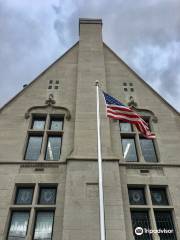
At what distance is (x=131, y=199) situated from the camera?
39.4 feet

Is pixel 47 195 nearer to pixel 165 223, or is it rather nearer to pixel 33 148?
pixel 33 148

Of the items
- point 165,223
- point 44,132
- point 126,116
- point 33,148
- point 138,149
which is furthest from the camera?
point 44,132

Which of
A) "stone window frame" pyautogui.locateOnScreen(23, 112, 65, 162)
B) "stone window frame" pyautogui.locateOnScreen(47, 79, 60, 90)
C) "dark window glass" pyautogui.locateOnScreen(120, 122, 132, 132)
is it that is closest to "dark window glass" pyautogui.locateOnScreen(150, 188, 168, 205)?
"dark window glass" pyautogui.locateOnScreen(120, 122, 132, 132)

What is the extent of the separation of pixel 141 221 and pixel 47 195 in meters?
3.92

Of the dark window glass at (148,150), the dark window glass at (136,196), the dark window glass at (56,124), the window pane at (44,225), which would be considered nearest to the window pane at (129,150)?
the dark window glass at (148,150)

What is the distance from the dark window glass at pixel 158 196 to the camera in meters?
12.0

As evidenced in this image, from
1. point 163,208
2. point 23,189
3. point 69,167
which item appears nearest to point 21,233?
point 23,189

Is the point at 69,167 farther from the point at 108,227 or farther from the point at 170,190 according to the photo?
the point at 170,190

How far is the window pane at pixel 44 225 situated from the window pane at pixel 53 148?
122 inches

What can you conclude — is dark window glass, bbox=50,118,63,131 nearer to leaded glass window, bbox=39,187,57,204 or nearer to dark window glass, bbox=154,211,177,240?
leaded glass window, bbox=39,187,57,204

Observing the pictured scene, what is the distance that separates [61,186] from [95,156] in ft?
6.62

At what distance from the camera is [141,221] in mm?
11250

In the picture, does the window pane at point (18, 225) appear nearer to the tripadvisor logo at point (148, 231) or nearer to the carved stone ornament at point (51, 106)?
the tripadvisor logo at point (148, 231)

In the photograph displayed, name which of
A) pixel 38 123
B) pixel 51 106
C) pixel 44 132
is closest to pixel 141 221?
pixel 44 132
